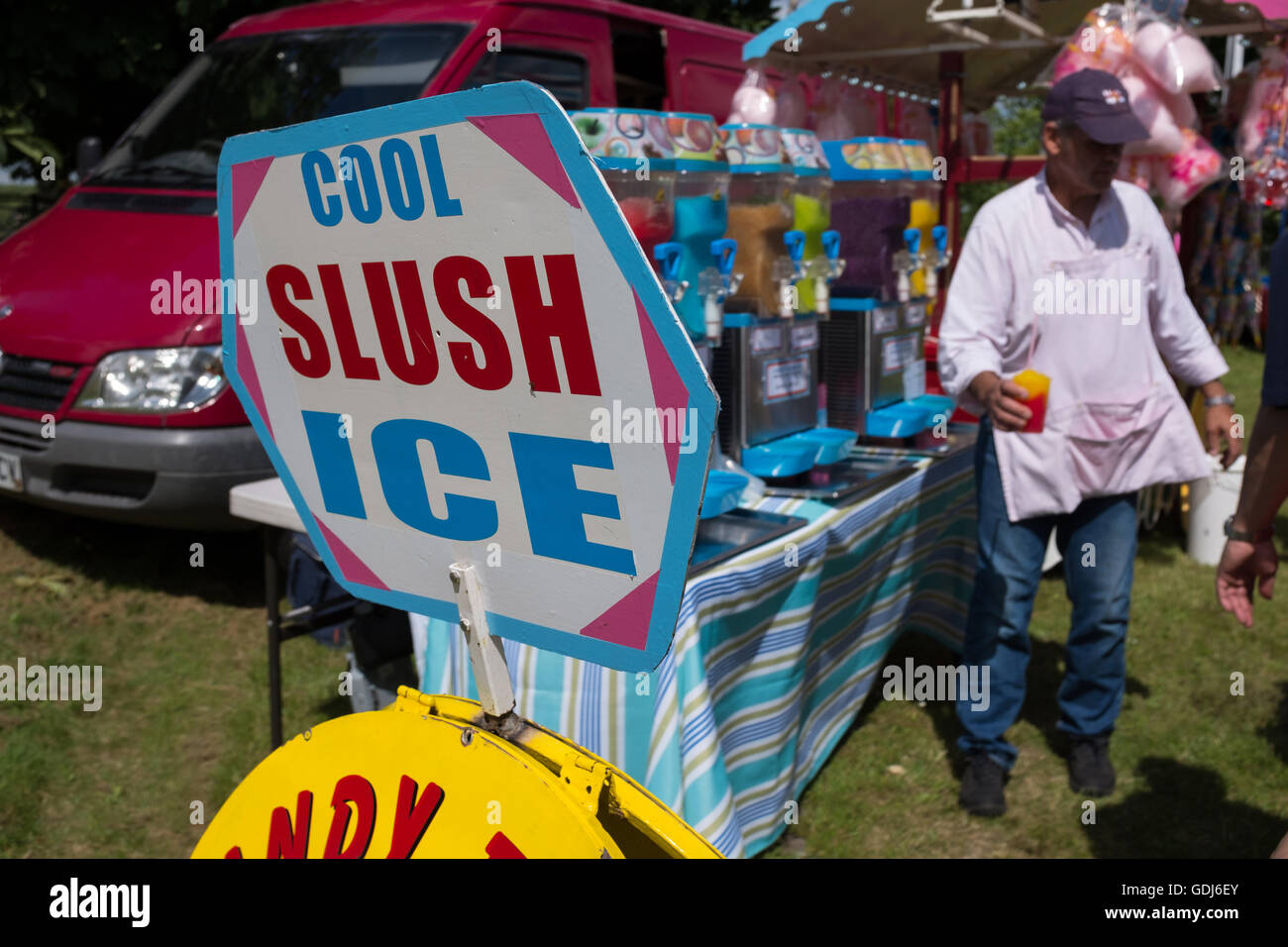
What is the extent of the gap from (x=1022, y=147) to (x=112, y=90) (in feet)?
30.1

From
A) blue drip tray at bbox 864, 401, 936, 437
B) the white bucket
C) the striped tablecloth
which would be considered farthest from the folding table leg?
the white bucket

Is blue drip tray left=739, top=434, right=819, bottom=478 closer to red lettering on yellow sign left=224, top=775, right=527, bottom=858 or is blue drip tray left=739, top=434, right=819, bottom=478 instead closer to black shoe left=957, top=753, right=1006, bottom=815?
black shoe left=957, top=753, right=1006, bottom=815

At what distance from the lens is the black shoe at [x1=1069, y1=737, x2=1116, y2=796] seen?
338 cm

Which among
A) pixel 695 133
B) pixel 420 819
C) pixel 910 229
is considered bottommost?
pixel 420 819

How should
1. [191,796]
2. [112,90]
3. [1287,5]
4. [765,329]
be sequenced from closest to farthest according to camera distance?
[765,329], [191,796], [1287,5], [112,90]

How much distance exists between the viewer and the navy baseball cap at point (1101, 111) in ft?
9.31

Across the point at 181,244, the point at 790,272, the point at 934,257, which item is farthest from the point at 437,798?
the point at 181,244

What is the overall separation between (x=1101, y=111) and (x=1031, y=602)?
51.0 inches

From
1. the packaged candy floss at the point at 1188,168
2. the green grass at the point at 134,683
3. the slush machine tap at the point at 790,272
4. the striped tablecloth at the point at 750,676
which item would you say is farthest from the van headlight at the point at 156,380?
the packaged candy floss at the point at 1188,168

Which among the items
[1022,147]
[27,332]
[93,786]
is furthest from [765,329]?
[1022,147]

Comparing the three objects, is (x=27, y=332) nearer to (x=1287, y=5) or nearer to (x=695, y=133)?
(x=695, y=133)

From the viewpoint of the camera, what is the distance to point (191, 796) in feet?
11.3

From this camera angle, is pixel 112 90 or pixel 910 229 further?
pixel 112 90

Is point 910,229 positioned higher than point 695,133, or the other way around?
point 695,133
